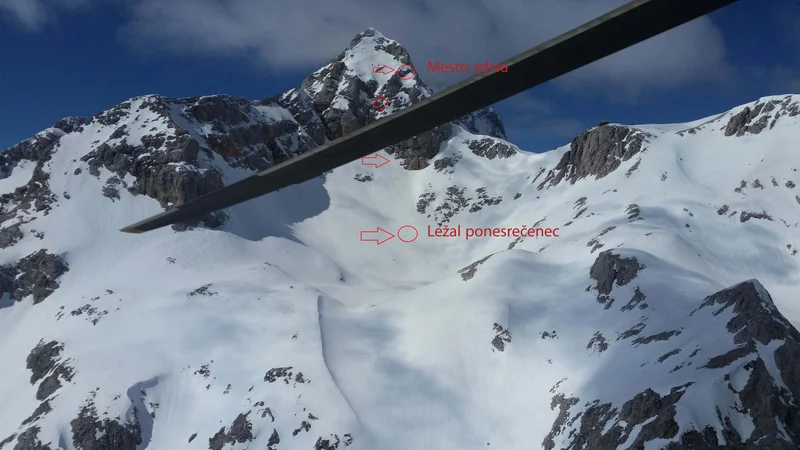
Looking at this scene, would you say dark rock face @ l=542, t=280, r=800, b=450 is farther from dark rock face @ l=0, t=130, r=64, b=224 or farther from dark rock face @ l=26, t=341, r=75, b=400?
dark rock face @ l=0, t=130, r=64, b=224

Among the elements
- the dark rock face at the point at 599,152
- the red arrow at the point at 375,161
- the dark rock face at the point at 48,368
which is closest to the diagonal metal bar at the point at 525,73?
the dark rock face at the point at 48,368

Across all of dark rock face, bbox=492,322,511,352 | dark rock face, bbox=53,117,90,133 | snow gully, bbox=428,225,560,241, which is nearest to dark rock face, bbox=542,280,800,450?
dark rock face, bbox=492,322,511,352

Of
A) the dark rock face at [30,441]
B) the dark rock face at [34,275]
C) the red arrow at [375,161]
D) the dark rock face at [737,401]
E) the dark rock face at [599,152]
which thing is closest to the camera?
the dark rock face at [737,401]

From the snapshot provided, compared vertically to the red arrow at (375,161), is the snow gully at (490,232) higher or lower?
lower

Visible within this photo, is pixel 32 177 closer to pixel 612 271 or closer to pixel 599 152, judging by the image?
pixel 612 271

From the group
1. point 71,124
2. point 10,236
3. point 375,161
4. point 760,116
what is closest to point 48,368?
point 10,236

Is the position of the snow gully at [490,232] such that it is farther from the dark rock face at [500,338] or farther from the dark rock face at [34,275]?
the dark rock face at [34,275]

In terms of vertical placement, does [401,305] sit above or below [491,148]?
below
